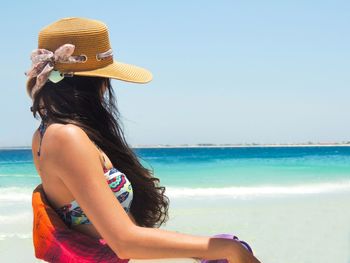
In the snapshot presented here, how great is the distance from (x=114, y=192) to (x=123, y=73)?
34 cm

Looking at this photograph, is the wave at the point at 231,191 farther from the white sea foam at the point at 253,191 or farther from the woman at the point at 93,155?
the woman at the point at 93,155

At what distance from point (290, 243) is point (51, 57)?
16.2ft

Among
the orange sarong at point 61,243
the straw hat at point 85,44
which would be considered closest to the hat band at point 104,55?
the straw hat at point 85,44

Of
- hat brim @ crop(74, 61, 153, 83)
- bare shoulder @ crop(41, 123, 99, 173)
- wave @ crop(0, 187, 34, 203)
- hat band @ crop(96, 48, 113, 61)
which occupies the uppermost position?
hat band @ crop(96, 48, 113, 61)

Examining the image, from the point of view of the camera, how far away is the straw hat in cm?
162

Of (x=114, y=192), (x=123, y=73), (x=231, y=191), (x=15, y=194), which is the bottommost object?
(x=15, y=194)

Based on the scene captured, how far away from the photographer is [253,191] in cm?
1366

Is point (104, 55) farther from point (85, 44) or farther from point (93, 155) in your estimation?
point (93, 155)

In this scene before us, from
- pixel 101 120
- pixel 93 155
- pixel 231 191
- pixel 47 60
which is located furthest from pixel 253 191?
pixel 93 155

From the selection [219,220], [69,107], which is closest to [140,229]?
[69,107]

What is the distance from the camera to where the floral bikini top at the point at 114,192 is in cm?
157

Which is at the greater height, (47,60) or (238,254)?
(47,60)

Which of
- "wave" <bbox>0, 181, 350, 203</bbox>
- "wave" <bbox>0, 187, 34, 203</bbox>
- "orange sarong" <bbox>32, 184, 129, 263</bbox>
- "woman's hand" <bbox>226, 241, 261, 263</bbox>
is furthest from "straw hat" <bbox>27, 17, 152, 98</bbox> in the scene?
"wave" <bbox>0, 181, 350, 203</bbox>

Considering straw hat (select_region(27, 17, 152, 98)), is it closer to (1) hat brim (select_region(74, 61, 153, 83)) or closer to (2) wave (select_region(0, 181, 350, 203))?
(1) hat brim (select_region(74, 61, 153, 83))
